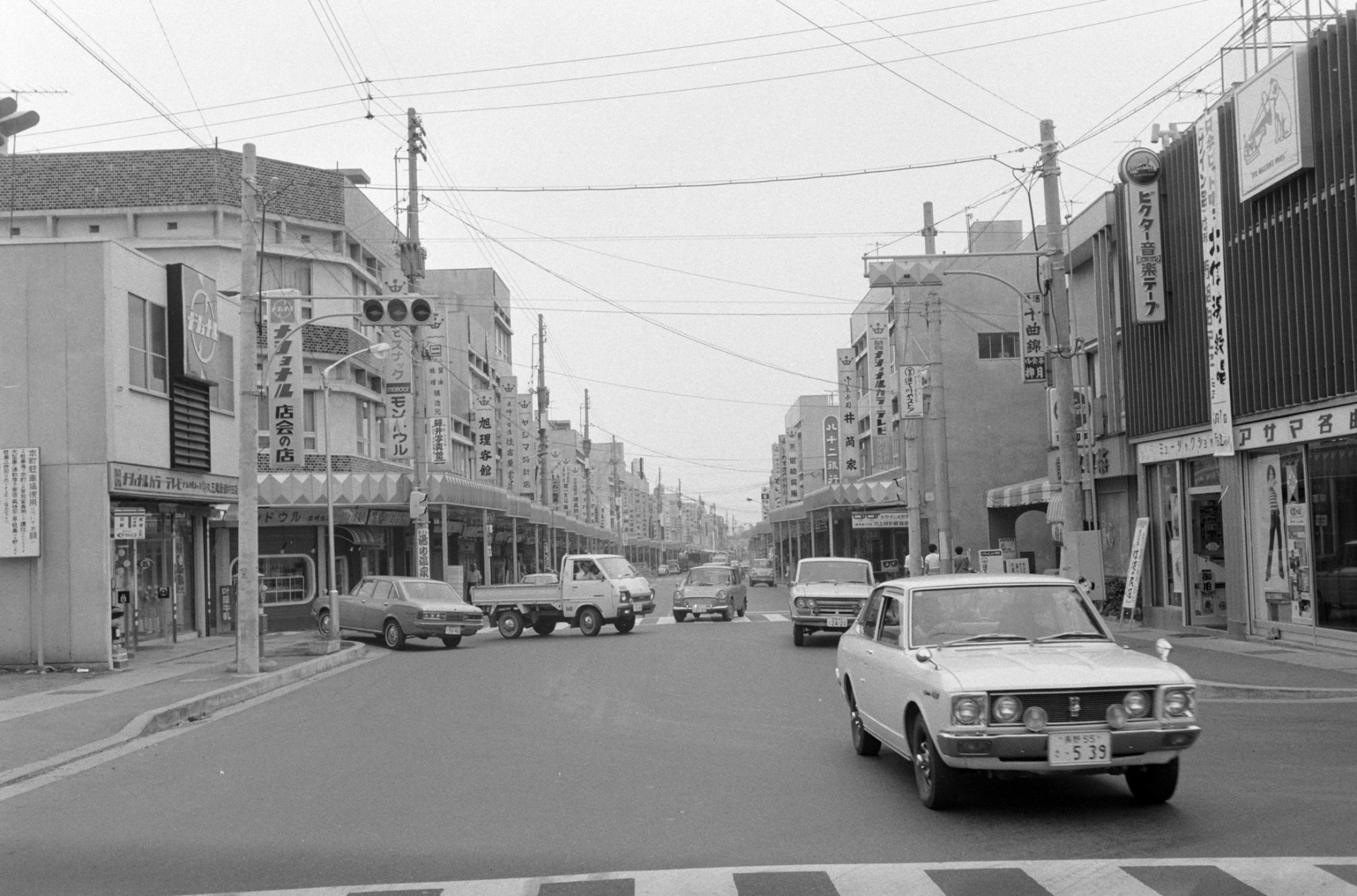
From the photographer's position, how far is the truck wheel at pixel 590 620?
3175 centimetres

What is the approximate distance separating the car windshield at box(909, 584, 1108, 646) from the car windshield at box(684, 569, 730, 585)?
2953cm

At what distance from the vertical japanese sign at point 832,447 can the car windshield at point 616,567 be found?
30285mm

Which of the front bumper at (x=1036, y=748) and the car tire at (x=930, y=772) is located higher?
the front bumper at (x=1036, y=748)

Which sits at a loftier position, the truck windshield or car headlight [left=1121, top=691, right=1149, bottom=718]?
car headlight [left=1121, top=691, right=1149, bottom=718]

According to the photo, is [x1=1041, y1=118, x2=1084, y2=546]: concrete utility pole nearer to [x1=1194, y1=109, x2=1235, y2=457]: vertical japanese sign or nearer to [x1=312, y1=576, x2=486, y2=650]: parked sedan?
[x1=1194, y1=109, x2=1235, y2=457]: vertical japanese sign

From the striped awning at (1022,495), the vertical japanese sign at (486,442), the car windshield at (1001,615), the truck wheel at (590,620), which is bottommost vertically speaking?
the truck wheel at (590,620)

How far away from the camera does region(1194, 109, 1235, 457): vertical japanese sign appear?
71.4 feet

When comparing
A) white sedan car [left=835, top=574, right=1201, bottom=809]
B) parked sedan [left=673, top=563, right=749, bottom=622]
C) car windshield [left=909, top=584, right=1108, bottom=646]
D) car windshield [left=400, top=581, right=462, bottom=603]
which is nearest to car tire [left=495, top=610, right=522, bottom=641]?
car windshield [left=400, top=581, right=462, bottom=603]

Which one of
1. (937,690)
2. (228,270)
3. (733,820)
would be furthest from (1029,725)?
(228,270)

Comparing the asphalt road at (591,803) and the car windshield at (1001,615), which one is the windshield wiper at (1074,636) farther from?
the asphalt road at (591,803)

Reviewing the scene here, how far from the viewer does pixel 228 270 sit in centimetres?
4869

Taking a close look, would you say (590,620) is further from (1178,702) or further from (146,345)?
(1178,702)

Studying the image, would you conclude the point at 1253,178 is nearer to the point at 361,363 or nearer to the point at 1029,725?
the point at 1029,725

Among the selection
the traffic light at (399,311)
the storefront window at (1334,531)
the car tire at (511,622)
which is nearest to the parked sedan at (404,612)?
the car tire at (511,622)
